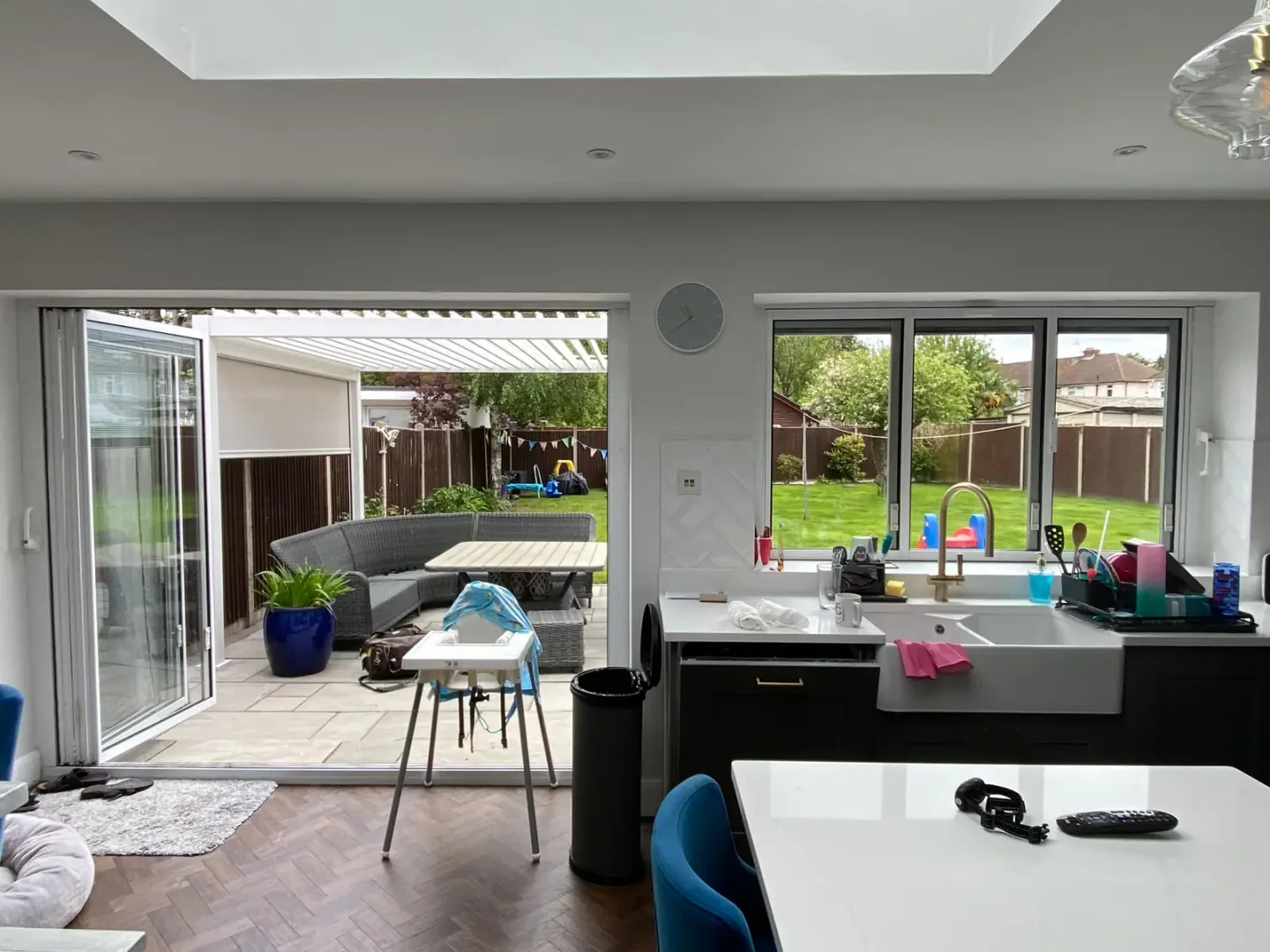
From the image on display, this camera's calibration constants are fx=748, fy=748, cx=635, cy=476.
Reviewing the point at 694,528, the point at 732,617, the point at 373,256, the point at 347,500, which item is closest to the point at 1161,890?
the point at 732,617

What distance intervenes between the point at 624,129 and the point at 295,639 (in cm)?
390

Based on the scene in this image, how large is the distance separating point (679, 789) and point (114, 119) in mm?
2467

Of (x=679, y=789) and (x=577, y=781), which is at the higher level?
(x=679, y=789)

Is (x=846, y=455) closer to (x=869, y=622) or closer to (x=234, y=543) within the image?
(x=869, y=622)

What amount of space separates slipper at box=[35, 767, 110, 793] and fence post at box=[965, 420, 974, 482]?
4.10m

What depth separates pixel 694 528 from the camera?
3.16 m

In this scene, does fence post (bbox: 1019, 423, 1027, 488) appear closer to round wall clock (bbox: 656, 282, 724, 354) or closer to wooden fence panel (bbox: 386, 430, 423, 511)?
round wall clock (bbox: 656, 282, 724, 354)

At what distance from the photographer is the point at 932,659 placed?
255 cm

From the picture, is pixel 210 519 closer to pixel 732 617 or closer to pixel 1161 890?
pixel 732 617

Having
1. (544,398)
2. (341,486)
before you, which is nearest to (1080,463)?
(341,486)

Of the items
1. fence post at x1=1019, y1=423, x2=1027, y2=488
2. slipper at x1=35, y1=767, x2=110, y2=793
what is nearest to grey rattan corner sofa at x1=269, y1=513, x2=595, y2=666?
slipper at x1=35, y1=767, x2=110, y2=793

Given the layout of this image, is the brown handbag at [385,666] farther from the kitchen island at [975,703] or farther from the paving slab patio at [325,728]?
the kitchen island at [975,703]

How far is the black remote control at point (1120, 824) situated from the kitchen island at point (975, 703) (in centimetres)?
116

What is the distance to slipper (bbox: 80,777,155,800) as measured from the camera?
3141mm
